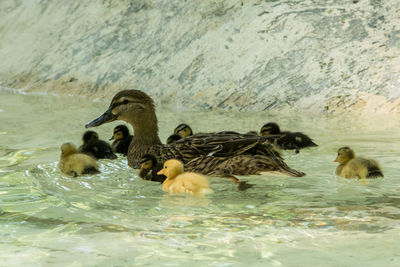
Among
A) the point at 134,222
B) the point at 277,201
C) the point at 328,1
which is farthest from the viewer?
the point at 328,1

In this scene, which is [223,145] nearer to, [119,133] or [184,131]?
[184,131]

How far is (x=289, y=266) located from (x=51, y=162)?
2.95 m

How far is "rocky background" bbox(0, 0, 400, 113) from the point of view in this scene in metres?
8.24

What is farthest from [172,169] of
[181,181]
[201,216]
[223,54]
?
[223,54]

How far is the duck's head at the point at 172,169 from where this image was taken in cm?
466

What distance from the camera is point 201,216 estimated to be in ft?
12.5

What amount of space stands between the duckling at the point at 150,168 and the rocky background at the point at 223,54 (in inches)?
135

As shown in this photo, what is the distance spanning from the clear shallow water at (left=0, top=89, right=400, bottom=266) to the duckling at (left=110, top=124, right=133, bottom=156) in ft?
0.67

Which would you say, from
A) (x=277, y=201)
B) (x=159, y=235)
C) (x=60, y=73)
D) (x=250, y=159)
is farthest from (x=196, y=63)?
(x=159, y=235)

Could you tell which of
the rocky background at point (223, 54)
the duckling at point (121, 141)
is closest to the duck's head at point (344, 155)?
the duckling at point (121, 141)

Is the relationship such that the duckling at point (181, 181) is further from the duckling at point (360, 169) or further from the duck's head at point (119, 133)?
the duck's head at point (119, 133)

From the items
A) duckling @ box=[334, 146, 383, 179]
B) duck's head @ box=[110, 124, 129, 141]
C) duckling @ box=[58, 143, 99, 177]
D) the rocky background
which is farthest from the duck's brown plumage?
the rocky background

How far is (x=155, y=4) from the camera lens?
10.7m

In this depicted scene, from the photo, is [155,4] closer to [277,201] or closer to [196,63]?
[196,63]
